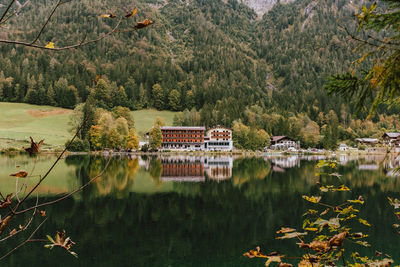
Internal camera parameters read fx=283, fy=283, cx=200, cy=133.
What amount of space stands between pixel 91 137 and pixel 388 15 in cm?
8511

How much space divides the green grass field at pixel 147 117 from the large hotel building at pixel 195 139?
43.5ft

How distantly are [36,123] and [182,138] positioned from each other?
175ft

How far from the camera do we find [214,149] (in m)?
111

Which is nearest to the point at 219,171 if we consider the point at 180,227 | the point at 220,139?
the point at 180,227

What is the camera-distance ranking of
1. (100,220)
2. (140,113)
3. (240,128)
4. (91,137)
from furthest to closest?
(140,113) → (240,128) → (91,137) → (100,220)

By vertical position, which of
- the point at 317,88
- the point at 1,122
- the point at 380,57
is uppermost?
the point at 317,88

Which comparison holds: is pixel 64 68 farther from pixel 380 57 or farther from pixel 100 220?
pixel 380 57

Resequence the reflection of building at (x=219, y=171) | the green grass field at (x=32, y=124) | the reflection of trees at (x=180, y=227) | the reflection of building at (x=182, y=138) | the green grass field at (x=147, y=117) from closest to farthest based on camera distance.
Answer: the reflection of trees at (x=180, y=227) → the reflection of building at (x=219, y=171) → the green grass field at (x=32, y=124) → the reflection of building at (x=182, y=138) → the green grass field at (x=147, y=117)

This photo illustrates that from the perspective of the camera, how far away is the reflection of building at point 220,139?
11115 cm

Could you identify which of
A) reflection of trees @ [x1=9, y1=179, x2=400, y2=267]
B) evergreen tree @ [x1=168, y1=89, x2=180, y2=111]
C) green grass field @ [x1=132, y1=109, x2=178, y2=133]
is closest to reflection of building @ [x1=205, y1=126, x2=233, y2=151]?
green grass field @ [x1=132, y1=109, x2=178, y2=133]

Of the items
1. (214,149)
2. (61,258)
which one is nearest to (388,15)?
(61,258)

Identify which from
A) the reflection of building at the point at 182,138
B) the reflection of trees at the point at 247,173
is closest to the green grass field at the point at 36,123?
the reflection of building at the point at 182,138

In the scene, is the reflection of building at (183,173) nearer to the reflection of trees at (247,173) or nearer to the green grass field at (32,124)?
the reflection of trees at (247,173)

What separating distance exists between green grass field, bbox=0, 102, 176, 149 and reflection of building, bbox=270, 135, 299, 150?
157 ft
